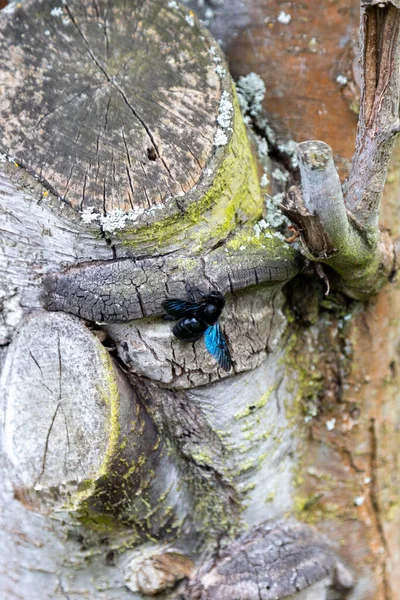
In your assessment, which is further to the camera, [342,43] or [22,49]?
[342,43]

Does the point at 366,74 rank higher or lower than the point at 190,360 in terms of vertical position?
higher

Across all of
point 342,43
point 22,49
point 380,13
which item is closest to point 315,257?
point 380,13

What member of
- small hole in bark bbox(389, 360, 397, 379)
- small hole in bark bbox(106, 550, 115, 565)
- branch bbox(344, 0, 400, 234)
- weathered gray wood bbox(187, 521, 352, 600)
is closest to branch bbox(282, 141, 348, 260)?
branch bbox(344, 0, 400, 234)

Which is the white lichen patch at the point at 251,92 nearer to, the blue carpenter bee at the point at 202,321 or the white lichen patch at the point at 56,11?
the white lichen patch at the point at 56,11

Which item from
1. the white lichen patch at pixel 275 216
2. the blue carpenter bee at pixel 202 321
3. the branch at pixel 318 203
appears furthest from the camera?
the white lichen patch at pixel 275 216

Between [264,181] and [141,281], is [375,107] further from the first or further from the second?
[141,281]

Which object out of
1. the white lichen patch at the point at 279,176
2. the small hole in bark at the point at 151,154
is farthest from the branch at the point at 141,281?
the white lichen patch at the point at 279,176

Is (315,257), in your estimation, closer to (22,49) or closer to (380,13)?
(380,13)
